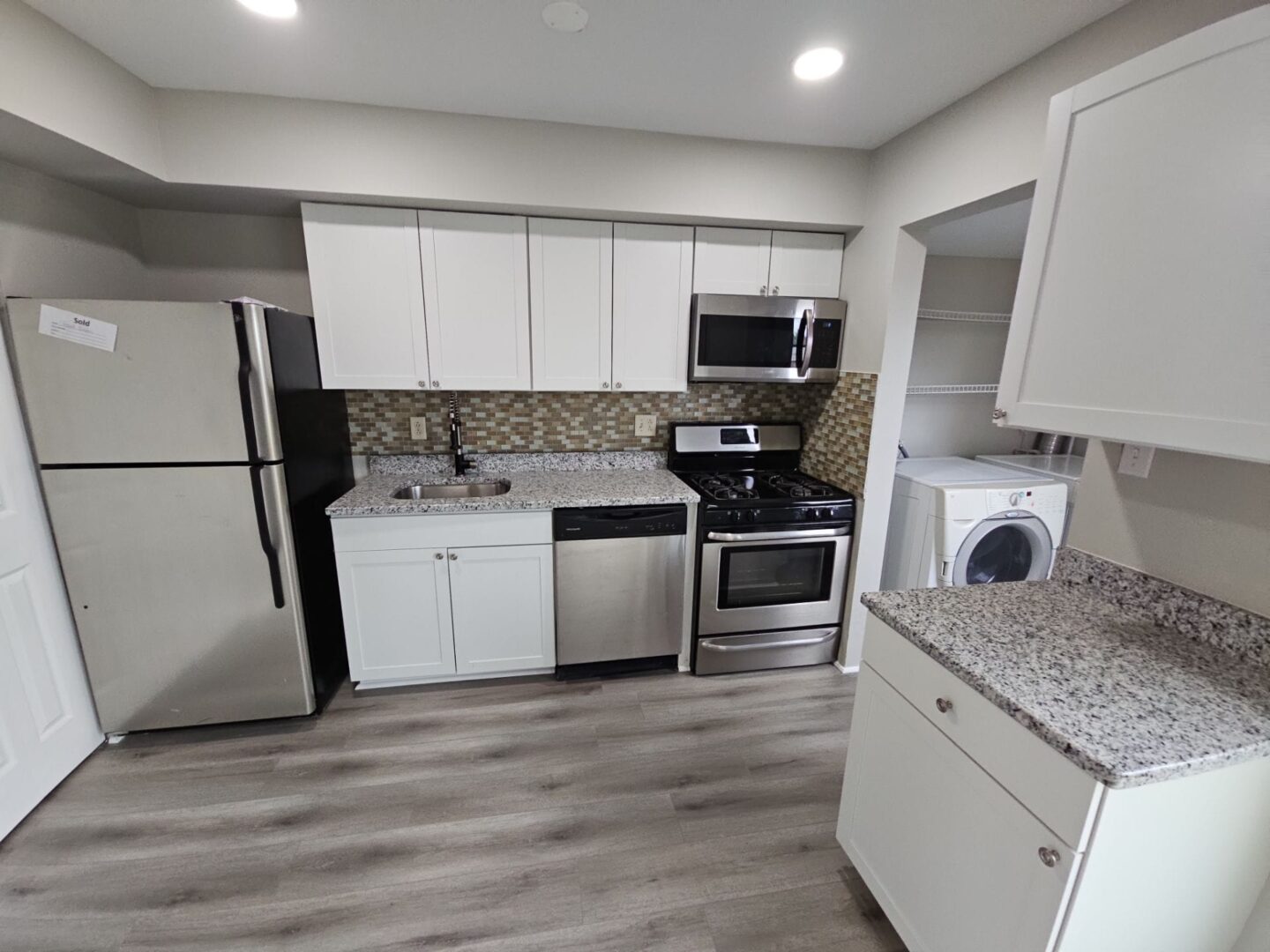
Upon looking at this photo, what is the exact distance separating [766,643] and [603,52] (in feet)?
8.06

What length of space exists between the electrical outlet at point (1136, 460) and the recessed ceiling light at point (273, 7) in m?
2.48

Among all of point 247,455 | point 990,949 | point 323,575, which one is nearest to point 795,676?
point 990,949

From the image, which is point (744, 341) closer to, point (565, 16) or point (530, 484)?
point (530, 484)

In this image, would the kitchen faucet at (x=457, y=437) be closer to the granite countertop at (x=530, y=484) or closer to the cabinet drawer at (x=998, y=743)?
the granite countertop at (x=530, y=484)

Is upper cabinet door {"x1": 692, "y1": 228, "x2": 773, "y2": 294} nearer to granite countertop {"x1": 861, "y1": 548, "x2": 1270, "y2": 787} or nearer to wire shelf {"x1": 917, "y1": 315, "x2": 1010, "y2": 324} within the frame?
wire shelf {"x1": 917, "y1": 315, "x2": 1010, "y2": 324}

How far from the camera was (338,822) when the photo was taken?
1714 mm

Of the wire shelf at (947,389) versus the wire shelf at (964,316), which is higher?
the wire shelf at (964,316)

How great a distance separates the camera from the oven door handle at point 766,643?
98.1 inches

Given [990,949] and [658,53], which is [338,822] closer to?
[990,949]

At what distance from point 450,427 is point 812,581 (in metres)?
1.98

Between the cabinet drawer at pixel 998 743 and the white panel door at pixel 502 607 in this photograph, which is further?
the white panel door at pixel 502 607

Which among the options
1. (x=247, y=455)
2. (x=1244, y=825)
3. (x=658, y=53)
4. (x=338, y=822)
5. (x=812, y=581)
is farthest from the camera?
(x=812, y=581)

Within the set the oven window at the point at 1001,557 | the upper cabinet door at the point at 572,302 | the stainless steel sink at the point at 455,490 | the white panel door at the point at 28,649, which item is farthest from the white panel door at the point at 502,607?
the oven window at the point at 1001,557

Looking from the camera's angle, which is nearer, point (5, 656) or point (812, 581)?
point (5, 656)
